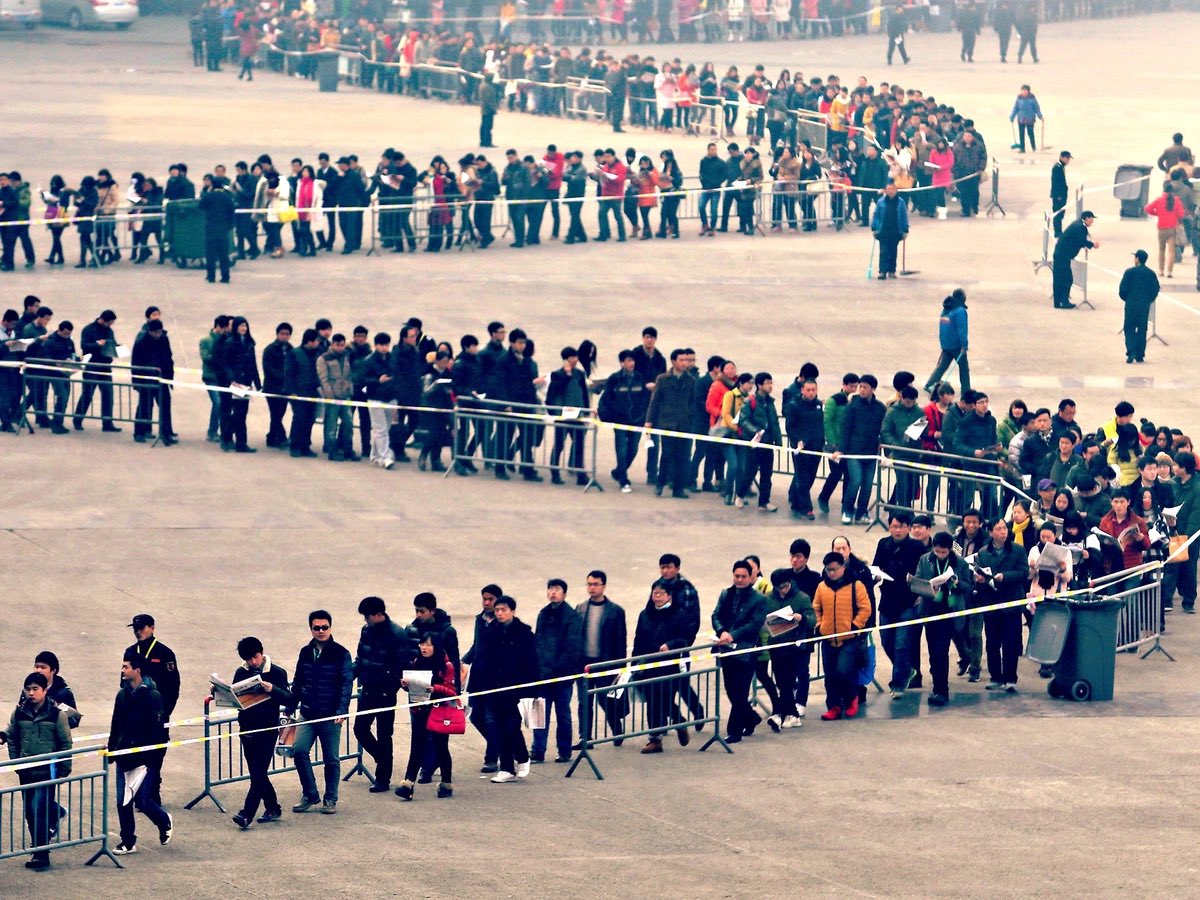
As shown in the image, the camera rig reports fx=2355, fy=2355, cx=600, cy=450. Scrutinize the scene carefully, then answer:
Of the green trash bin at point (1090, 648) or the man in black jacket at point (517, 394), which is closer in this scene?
the green trash bin at point (1090, 648)

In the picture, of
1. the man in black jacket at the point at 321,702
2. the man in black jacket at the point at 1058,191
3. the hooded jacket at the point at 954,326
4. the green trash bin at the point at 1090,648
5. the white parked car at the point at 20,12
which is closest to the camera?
the man in black jacket at the point at 321,702

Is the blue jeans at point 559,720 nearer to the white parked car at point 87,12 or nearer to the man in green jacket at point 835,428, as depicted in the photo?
the man in green jacket at point 835,428

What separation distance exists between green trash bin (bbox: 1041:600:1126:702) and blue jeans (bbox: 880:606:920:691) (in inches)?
41.1

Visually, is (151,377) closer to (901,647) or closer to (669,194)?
(901,647)

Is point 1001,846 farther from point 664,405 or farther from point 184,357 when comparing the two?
point 184,357

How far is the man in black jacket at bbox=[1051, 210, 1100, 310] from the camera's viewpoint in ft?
107

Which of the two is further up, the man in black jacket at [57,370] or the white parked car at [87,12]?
the white parked car at [87,12]

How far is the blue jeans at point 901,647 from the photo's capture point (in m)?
18.6

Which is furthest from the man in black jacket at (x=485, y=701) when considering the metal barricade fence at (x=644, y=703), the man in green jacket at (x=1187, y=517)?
the man in green jacket at (x=1187, y=517)

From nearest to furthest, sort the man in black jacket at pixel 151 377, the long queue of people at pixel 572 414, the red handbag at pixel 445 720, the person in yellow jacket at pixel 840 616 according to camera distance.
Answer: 1. the red handbag at pixel 445 720
2. the person in yellow jacket at pixel 840 616
3. the long queue of people at pixel 572 414
4. the man in black jacket at pixel 151 377

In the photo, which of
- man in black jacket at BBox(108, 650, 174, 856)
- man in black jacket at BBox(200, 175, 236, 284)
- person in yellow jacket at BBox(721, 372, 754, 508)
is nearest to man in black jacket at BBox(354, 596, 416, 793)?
man in black jacket at BBox(108, 650, 174, 856)

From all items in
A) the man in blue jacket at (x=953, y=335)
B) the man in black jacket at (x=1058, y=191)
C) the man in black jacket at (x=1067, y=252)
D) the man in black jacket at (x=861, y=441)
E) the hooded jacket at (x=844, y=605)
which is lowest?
the hooded jacket at (x=844, y=605)

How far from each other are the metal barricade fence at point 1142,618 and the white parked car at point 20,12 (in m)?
49.7

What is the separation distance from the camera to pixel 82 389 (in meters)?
26.4
